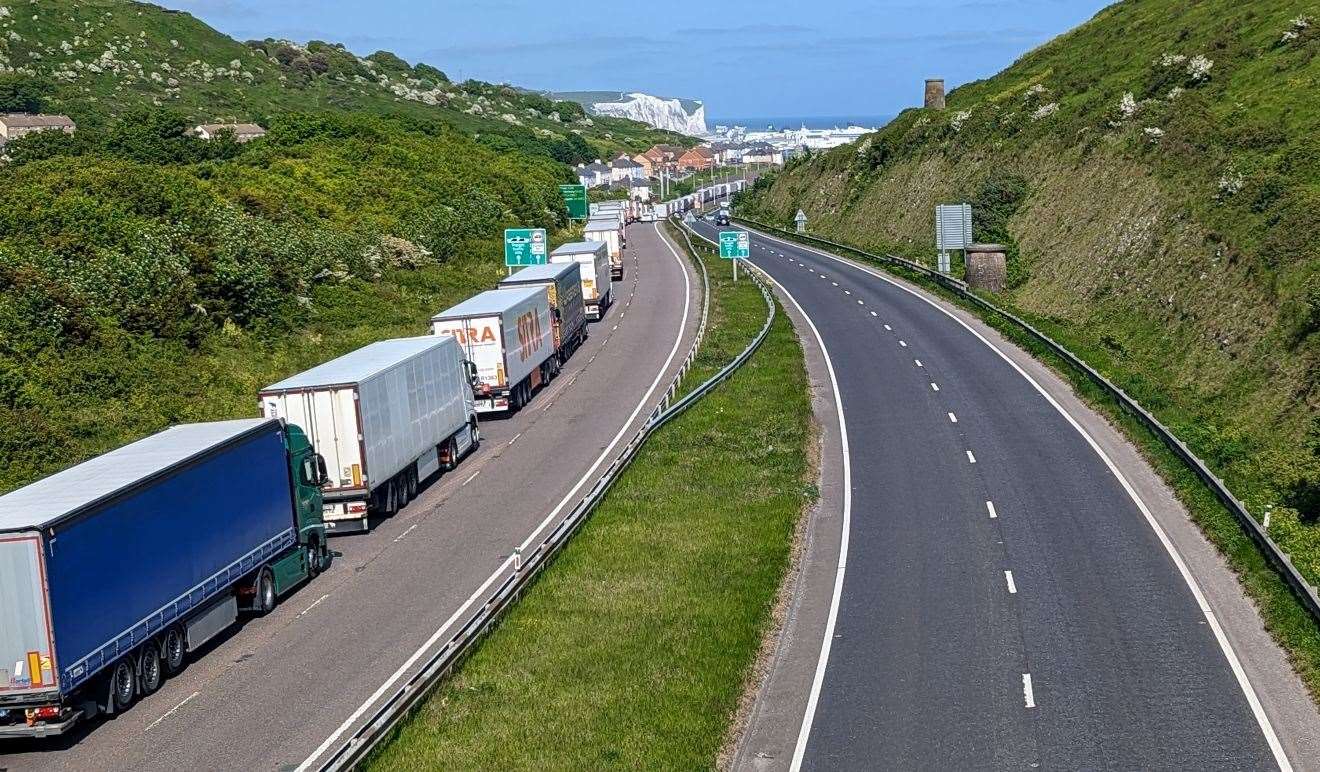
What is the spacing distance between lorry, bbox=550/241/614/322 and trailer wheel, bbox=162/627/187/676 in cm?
4350

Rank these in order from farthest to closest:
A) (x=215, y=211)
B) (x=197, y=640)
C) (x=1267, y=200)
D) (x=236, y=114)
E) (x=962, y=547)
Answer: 1. (x=236, y=114)
2. (x=215, y=211)
3. (x=1267, y=200)
4. (x=962, y=547)
5. (x=197, y=640)

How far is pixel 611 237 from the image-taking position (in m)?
87.8

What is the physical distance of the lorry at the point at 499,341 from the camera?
43688mm

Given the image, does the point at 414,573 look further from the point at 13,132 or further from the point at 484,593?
the point at 13,132

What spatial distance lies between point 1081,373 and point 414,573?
2548 centimetres

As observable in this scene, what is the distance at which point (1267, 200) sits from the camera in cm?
4991

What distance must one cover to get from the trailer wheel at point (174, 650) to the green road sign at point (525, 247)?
5571cm

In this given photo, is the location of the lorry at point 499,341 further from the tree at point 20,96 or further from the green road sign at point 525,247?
the tree at point 20,96

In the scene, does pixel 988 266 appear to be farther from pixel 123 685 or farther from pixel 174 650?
pixel 123 685

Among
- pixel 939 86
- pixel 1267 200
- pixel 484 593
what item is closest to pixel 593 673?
pixel 484 593

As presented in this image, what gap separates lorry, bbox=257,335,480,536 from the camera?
3069cm

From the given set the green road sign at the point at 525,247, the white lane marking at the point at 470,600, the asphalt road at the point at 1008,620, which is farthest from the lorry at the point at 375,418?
the green road sign at the point at 525,247

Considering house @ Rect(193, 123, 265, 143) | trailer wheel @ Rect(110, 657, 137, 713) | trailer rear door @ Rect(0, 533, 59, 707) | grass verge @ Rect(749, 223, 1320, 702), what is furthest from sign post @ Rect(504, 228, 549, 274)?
trailer rear door @ Rect(0, 533, 59, 707)

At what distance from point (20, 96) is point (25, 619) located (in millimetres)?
130638
